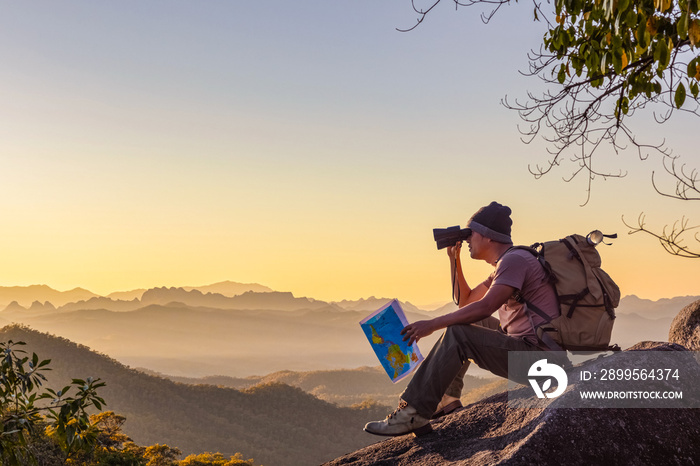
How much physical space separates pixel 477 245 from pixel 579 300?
3.42 feet

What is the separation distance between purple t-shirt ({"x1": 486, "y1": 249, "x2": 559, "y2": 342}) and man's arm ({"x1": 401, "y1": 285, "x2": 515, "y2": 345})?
0.09 metres

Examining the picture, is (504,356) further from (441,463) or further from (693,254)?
(693,254)

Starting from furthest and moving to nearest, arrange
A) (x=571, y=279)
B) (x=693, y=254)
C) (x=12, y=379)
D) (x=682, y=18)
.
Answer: (x=693, y=254) < (x=12, y=379) < (x=571, y=279) < (x=682, y=18)

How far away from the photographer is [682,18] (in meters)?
4.28

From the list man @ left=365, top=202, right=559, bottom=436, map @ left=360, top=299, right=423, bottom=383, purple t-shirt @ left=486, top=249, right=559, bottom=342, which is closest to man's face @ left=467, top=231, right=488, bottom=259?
man @ left=365, top=202, right=559, bottom=436

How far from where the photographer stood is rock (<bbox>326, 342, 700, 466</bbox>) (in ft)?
16.3

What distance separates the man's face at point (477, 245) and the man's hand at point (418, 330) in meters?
0.98

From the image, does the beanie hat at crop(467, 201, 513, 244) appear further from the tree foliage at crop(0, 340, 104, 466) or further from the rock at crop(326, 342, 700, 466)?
the tree foliage at crop(0, 340, 104, 466)

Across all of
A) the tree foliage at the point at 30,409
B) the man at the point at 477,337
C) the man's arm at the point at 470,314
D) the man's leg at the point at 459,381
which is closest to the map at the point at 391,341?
the man at the point at 477,337

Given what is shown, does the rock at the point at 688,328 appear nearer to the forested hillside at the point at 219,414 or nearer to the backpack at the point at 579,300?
the backpack at the point at 579,300

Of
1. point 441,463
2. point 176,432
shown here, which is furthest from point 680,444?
point 176,432

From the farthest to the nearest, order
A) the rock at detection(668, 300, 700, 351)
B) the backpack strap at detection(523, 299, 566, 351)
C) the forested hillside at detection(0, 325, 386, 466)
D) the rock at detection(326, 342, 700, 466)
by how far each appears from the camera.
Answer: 1. the forested hillside at detection(0, 325, 386, 466)
2. the rock at detection(668, 300, 700, 351)
3. the backpack strap at detection(523, 299, 566, 351)
4. the rock at detection(326, 342, 700, 466)

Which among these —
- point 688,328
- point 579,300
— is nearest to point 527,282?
point 579,300

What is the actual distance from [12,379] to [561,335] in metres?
5.12
